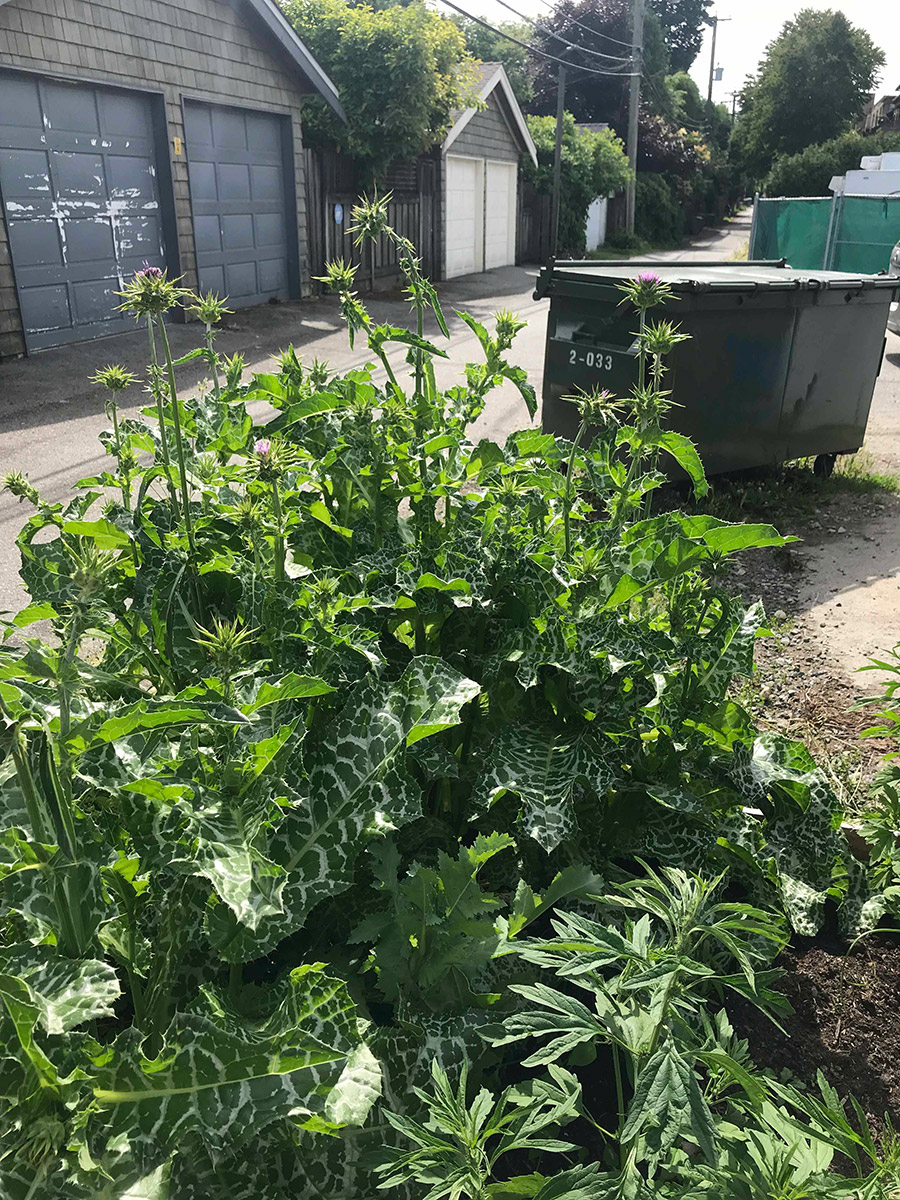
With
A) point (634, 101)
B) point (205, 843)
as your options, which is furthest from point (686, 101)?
point (205, 843)

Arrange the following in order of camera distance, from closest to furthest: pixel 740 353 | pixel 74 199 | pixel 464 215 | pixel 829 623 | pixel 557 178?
pixel 829 623
pixel 740 353
pixel 74 199
pixel 464 215
pixel 557 178

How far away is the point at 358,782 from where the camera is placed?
6.05ft

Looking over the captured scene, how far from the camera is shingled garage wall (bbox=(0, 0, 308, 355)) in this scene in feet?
35.0

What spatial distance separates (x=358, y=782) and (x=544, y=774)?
40 centimetres

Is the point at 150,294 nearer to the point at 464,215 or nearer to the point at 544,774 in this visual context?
the point at 544,774

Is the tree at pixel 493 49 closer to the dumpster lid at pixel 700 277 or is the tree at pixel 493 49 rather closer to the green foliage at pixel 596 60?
the green foliage at pixel 596 60

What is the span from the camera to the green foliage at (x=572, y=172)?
28625mm

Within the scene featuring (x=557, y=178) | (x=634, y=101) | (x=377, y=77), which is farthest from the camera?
(x=634, y=101)

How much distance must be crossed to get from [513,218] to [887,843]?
88.4ft

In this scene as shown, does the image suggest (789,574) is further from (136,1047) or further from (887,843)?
(136,1047)

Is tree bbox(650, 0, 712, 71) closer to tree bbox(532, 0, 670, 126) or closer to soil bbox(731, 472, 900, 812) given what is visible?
tree bbox(532, 0, 670, 126)

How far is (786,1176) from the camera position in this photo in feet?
4.51

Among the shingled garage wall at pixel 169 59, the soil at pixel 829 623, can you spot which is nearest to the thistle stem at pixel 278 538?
the soil at pixel 829 623

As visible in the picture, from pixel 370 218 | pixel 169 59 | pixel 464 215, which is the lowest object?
pixel 464 215
